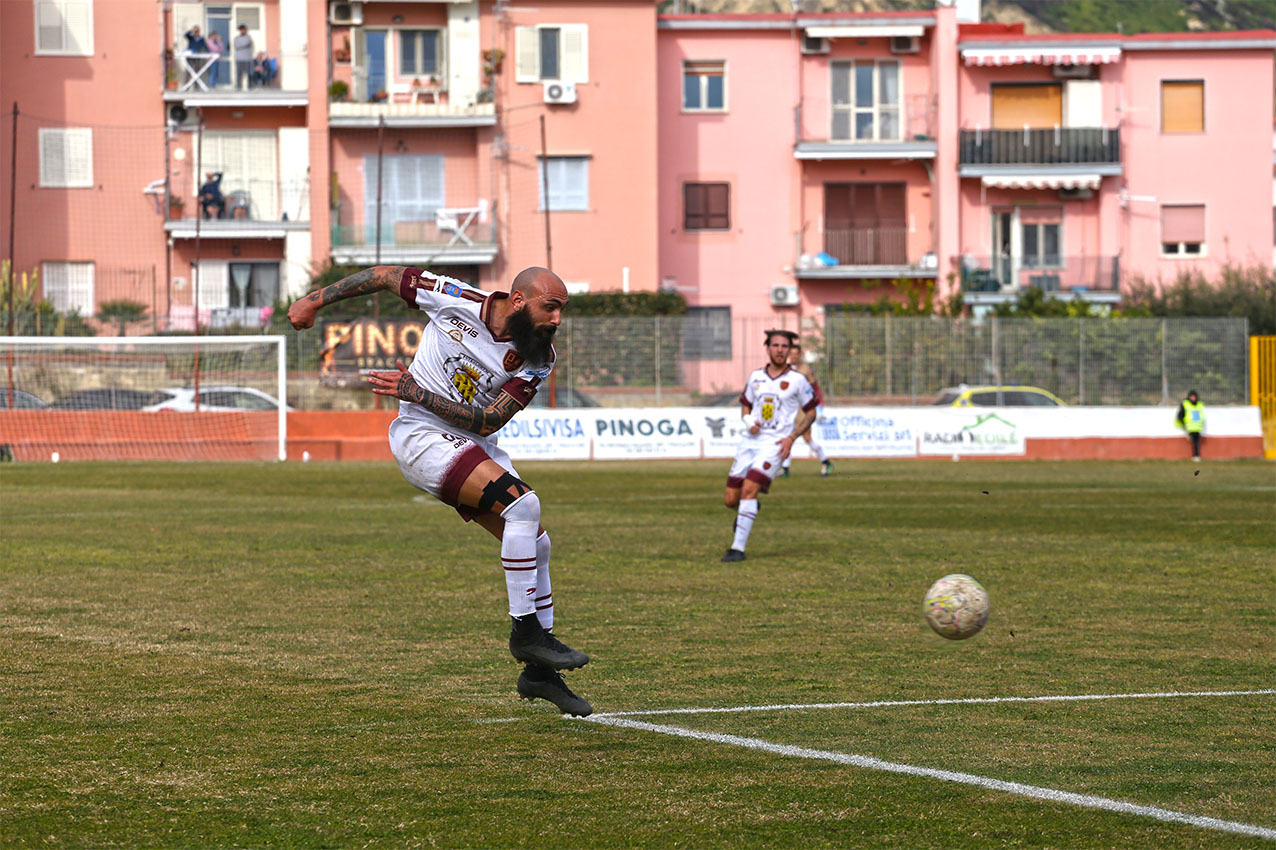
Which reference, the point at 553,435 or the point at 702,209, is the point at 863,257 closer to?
the point at 702,209

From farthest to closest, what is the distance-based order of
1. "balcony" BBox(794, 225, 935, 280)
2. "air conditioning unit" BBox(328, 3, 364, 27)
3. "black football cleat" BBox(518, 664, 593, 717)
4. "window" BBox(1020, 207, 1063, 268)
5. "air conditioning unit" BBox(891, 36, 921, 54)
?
"window" BBox(1020, 207, 1063, 268)
"air conditioning unit" BBox(891, 36, 921, 54)
"balcony" BBox(794, 225, 935, 280)
"air conditioning unit" BBox(328, 3, 364, 27)
"black football cleat" BBox(518, 664, 593, 717)

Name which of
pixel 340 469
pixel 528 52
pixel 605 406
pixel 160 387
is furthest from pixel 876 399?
pixel 528 52

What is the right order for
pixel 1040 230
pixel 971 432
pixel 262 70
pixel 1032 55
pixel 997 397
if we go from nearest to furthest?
pixel 971 432 < pixel 997 397 < pixel 262 70 < pixel 1032 55 < pixel 1040 230

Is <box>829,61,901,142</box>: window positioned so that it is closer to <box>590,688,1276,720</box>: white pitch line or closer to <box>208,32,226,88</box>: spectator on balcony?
<box>208,32,226,88</box>: spectator on balcony

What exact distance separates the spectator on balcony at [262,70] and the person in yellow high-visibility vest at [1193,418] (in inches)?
1137

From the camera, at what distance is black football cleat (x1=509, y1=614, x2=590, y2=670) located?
7305 millimetres

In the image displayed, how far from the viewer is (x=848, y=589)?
1305 cm

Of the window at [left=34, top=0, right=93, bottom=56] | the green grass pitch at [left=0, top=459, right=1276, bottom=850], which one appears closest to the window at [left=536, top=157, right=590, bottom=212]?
the window at [left=34, top=0, right=93, bottom=56]

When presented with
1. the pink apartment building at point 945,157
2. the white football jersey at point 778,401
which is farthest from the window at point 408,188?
the white football jersey at point 778,401

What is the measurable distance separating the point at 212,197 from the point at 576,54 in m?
12.1

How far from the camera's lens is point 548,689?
741 centimetres

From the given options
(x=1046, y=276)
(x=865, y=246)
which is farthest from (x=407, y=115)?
(x=1046, y=276)

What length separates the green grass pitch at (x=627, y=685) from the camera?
18.5 ft

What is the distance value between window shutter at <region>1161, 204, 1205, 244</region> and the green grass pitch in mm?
38410
